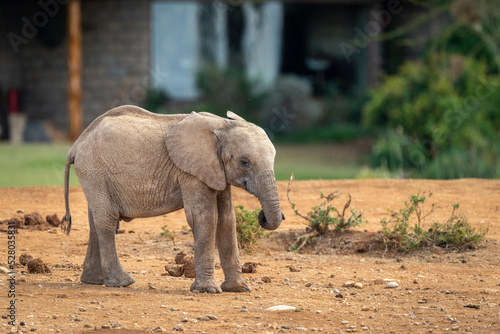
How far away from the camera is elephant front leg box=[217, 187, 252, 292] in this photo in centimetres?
613

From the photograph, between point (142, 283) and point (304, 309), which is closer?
point (304, 309)

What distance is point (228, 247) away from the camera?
20.1ft

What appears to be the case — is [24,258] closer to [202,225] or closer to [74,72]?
[202,225]

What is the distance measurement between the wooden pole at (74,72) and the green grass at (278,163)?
0.57 meters

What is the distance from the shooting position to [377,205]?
934 centimetres

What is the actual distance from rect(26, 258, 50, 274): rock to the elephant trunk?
6.92ft

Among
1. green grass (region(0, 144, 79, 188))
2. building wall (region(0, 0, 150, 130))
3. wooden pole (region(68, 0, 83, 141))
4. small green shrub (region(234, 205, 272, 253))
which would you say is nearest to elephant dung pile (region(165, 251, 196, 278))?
small green shrub (region(234, 205, 272, 253))

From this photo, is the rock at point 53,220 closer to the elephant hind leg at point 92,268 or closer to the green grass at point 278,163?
the elephant hind leg at point 92,268

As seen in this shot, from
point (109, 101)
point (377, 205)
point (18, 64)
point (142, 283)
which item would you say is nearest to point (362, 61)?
point (109, 101)

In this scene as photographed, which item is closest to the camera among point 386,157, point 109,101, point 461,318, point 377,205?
point 461,318

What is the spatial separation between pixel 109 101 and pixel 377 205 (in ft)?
35.6

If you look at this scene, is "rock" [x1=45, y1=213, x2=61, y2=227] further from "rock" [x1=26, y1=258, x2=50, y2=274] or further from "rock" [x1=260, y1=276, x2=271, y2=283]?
"rock" [x1=260, y1=276, x2=271, y2=283]

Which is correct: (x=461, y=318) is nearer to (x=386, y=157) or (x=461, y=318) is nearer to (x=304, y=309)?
(x=304, y=309)

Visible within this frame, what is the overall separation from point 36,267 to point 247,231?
6.26 ft
